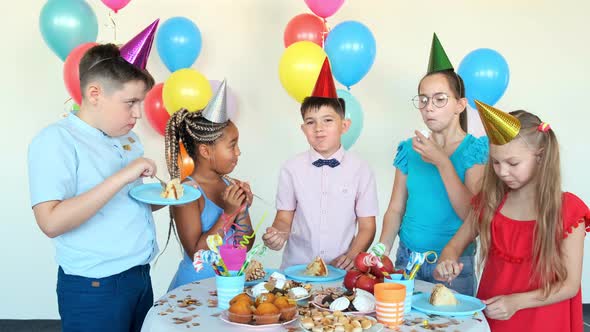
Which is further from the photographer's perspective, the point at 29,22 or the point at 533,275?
the point at 29,22

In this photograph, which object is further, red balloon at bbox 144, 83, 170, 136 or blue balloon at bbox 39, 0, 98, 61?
red balloon at bbox 144, 83, 170, 136

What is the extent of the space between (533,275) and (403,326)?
1.86 ft

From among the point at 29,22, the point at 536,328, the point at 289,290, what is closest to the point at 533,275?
the point at 536,328

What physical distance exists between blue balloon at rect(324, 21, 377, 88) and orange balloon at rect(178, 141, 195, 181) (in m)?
1.20

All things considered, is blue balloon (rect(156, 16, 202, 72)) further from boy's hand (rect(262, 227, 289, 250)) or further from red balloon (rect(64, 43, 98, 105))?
boy's hand (rect(262, 227, 289, 250))

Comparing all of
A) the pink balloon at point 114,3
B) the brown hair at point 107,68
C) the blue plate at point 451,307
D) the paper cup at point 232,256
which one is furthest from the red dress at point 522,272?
the pink balloon at point 114,3

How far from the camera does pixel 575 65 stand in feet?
13.7

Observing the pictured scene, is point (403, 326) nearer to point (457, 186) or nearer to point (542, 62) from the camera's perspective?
point (457, 186)

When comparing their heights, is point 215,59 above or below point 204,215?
above

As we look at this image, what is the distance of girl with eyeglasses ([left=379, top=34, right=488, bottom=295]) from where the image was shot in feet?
7.55

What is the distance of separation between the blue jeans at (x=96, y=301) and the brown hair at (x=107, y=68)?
0.62 m

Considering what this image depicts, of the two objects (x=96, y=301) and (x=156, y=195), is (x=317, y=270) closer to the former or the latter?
(x=156, y=195)

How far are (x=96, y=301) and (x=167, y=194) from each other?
1.30ft

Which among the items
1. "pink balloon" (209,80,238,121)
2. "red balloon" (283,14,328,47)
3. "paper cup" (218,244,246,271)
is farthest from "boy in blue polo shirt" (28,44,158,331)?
"red balloon" (283,14,328,47)
